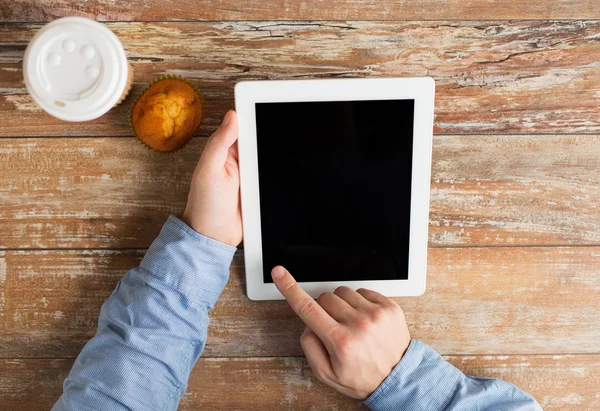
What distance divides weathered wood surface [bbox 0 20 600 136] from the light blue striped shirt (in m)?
0.20

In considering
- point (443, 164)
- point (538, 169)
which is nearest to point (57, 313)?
point (443, 164)

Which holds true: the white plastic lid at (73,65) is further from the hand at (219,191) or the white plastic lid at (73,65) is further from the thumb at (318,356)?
the thumb at (318,356)

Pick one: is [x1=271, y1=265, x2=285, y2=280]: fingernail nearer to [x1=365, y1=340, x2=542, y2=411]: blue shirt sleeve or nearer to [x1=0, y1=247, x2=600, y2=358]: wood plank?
[x1=0, y1=247, x2=600, y2=358]: wood plank

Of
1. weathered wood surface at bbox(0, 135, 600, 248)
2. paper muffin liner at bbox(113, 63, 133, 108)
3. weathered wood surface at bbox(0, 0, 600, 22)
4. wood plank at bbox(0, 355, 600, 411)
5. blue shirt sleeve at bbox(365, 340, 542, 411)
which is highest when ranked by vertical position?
weathered wood surface at bbox(0, 0, 600, 22)

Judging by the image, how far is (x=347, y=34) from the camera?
73cm

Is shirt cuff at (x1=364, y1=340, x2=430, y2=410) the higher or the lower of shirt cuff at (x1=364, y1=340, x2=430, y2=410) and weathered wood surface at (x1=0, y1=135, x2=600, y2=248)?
the lower

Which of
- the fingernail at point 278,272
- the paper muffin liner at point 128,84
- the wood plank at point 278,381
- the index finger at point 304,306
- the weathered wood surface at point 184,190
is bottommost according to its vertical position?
the wood plank at point 278,381

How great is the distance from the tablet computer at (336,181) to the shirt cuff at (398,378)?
9 centimetres

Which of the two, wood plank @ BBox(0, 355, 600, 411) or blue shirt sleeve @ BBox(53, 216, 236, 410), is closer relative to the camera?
blue shirt sleeve @ BBox(53, 216, 236, 410)

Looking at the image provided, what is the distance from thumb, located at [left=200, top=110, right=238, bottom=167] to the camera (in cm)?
67

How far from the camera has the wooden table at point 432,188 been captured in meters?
0.73

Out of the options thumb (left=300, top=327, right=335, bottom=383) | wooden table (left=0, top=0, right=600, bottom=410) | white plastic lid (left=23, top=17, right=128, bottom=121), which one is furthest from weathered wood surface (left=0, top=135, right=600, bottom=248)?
thumb (left=300, top=327, right=335, bottom=383)

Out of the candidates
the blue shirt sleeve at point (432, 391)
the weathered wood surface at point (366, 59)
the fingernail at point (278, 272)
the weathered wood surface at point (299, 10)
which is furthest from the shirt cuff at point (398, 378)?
the weathered wood surface at point (299, 10)

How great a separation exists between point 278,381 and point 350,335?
189 mm
